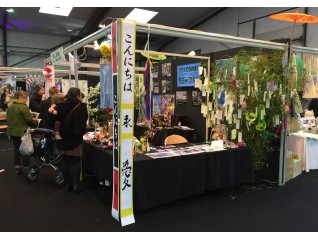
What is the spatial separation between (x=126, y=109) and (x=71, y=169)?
147cm

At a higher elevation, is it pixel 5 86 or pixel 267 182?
pixel 5 86

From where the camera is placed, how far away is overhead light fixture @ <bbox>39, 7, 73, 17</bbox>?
8.11 m

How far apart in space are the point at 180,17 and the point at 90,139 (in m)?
6.93

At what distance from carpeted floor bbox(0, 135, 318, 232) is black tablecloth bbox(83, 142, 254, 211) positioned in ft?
0.64

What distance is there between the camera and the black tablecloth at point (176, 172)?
2910mm

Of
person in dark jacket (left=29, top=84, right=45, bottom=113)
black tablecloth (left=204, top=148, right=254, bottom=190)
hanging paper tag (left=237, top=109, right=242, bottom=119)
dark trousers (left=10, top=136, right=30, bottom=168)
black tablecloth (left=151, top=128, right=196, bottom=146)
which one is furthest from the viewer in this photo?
person in dark jacket (left=29, top=84, right=45, bottom=113)

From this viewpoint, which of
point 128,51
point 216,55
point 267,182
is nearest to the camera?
point 128,51

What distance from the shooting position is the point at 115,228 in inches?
107

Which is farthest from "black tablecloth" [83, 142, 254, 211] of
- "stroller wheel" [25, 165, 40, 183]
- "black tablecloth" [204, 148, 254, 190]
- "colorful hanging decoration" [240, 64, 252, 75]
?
"colorful hanging decoration" [240, 64, 252, 75]

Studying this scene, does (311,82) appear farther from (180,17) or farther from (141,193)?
(180,17)

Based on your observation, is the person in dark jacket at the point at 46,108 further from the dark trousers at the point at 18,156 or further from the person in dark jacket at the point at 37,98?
the person in dark jacket at the point at 37,98

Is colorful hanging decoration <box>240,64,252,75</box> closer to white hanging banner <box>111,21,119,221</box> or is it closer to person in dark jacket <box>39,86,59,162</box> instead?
white hanging banner <box>111,21,119,221</box>

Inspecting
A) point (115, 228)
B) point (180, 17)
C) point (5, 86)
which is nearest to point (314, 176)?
point (115, 228)

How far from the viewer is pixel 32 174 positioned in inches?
160
